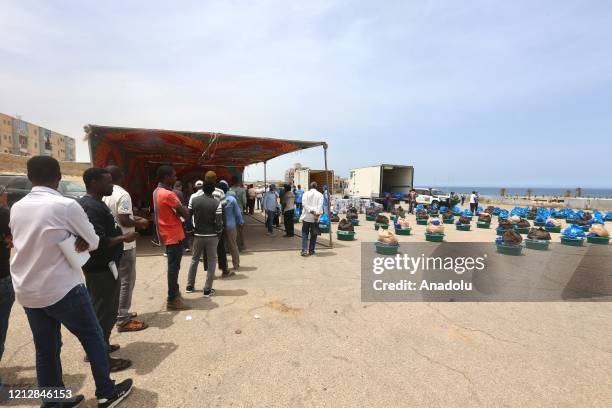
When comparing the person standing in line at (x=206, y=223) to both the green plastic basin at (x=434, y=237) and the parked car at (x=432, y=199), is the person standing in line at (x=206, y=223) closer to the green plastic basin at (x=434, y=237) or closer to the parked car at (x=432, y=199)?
the green plastic basin at (x=434, y=237)

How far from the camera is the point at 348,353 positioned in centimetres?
336

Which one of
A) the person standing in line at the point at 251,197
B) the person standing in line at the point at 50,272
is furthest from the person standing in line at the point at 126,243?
the person standing in line at the point at 251,197

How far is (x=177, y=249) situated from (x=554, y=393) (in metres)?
4.46

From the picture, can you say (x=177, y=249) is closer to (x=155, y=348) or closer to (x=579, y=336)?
(x=155, y=348)

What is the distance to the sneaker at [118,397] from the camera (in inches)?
93.0

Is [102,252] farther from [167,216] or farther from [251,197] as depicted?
[251,197]

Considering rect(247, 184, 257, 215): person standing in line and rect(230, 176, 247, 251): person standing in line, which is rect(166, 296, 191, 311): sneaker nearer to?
rect(230, 176, 247, 251): person standing in line

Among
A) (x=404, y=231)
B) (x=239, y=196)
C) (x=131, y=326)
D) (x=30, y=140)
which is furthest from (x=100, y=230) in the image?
(x=30, y=140)

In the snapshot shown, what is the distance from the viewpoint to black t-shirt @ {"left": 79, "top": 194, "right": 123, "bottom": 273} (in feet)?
8.91

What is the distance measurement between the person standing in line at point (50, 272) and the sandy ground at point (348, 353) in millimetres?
678

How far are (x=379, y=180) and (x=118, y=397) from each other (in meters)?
19.7

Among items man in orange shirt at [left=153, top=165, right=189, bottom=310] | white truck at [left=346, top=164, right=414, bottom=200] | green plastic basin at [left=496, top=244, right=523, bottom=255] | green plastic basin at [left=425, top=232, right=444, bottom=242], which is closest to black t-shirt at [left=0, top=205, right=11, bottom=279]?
man in orange shirt at [left=153, top=165, right=189, bottom=310]

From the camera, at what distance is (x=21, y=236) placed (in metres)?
2.00

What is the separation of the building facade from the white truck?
205 feet
